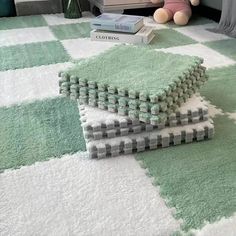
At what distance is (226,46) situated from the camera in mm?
1485

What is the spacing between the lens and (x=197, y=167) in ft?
2.37

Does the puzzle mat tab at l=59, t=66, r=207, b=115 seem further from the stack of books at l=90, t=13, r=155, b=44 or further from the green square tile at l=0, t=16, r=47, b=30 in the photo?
the green square tile at l=0, t=16, r=47, b=30

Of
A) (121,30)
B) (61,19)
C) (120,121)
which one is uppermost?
(120,121)

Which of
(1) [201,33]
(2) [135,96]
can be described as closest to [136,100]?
(2) [135,96]

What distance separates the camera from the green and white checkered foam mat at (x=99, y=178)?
59 centimetres

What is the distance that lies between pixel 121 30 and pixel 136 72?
79cm

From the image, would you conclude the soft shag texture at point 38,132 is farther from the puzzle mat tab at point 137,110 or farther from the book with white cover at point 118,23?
the book with white cover at point 118,23

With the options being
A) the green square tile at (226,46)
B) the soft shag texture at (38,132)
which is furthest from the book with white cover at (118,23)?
the soft shag texture at (38,132)

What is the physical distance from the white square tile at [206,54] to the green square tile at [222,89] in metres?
0.06

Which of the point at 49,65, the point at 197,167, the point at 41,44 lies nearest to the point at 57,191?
the point at 197,167

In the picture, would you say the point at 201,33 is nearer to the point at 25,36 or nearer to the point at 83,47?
the point at 83,47

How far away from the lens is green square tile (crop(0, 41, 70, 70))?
1355 millimetres

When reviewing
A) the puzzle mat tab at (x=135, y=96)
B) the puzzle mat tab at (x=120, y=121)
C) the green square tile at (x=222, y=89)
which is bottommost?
the green square tile at (x=222, y=89)

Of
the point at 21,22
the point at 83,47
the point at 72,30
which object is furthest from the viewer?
the point at 21,22
